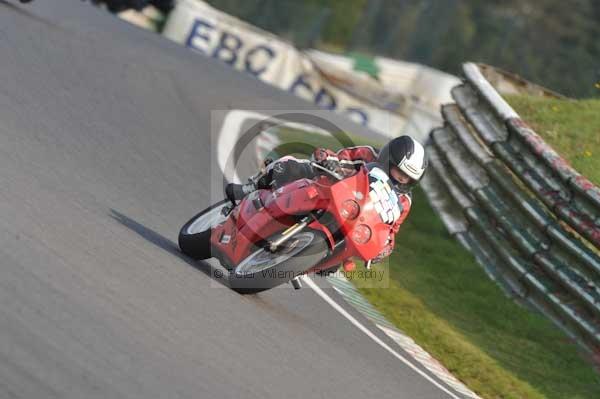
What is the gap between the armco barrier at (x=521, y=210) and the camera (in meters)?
10.5

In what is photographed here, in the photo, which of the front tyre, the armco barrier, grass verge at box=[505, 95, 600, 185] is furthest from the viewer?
grass verge at box=[505, 95, 600, 185]

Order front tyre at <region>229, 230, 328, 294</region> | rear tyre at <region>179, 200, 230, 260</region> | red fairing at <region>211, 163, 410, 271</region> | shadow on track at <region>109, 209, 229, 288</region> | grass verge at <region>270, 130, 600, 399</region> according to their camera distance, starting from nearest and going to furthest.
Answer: front tyre at <region>229, 230, 328, 294</region> < red fairing at <region>211, 163, 410, 271</region> < shadow on track at <region>109, 209, 229, 288</region> < rear tyre at <region>179, 200, 230, 260</region> < grass verge at <region>270, 130, 600, 399</region>

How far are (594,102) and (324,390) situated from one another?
9.35 m

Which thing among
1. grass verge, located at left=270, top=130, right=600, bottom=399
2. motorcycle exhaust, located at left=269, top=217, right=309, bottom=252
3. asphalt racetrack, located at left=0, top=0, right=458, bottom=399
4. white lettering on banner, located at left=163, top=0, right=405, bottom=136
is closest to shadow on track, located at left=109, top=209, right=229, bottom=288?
asphalt racetrack, located at left=0, top=0, right=458, bottom=399

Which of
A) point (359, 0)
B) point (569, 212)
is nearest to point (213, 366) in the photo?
point (569, 212)

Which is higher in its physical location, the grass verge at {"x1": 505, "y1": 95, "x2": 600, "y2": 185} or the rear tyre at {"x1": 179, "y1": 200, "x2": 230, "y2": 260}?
the grass verge at {"x1": 505, "y1": 95, "x2": 600, "y2": 185}

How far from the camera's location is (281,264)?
7664 millimetres

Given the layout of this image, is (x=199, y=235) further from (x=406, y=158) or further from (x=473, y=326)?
(x=473, y=326)

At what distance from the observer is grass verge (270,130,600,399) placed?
9.09 metres

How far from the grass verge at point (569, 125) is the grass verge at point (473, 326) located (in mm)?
1533

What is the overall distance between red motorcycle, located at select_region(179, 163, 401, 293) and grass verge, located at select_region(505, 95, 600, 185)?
4.72 metres

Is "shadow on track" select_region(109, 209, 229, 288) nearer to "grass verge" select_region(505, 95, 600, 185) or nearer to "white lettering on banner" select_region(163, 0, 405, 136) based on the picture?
"grass verge" select_region(505, 95, 600, 185)

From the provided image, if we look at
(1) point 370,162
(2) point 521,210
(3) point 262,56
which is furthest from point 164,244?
(3) point 262,56

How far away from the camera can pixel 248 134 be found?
15523mm
